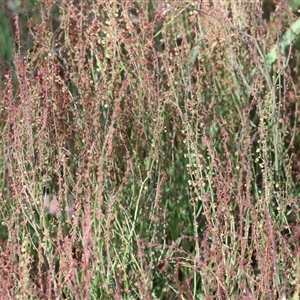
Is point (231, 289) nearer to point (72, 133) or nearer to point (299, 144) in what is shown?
point (72, 133)

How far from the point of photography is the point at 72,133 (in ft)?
9.20

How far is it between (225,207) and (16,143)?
70 cm

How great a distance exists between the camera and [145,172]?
9.11 feet

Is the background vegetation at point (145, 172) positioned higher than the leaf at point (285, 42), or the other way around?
the leaf at point (285, 42)

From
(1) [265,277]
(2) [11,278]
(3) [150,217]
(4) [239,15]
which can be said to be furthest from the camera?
(4) [239,15]

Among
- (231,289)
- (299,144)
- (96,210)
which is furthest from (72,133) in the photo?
(299,144)

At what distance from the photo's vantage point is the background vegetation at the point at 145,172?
2254 mm

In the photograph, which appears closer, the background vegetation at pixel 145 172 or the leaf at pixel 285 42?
the background vegetation at pixel 145 172

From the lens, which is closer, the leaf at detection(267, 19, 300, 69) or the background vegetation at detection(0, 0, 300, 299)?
the background vegetation at detection(0, 0, 300, 299)

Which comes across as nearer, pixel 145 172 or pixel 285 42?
pixel 145 172

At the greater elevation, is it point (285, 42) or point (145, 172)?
point (285, 42)

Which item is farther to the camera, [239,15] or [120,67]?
[239,15]

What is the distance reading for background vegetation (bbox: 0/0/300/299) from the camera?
225 cm

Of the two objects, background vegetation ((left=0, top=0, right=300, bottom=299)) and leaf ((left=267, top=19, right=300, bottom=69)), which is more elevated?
leaf ((left=267, top=19, right=300, bottom=69))
